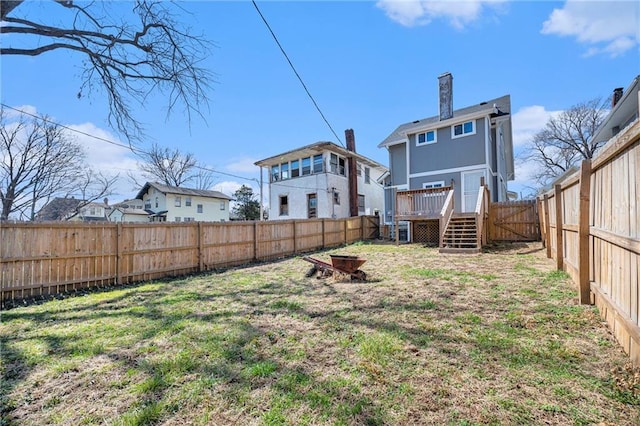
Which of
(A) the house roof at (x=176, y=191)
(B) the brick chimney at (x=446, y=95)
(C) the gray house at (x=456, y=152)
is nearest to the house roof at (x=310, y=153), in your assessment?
(C) the gray house at (x=456, y=152)

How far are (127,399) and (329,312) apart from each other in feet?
8.78

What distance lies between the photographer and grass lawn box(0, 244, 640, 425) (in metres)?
2.11

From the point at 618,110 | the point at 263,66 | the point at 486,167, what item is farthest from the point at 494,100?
the point at 263,66

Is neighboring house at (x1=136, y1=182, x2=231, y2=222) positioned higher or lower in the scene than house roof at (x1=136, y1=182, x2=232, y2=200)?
lower

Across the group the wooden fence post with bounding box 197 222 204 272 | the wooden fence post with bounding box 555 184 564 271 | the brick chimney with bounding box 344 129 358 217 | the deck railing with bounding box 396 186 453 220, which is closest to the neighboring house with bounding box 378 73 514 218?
the deck railing with bounding box 396 186 453 220

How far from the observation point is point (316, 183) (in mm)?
19359

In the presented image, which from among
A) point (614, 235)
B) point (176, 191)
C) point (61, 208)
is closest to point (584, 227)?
point (614, 235)

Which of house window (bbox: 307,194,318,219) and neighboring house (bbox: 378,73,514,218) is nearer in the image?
neighboring house (bbox: 378,73,514,218)

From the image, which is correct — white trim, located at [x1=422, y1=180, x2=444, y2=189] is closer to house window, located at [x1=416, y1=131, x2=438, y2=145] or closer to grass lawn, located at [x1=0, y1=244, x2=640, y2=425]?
house window, located at [x1=416, y1=131, x2=438, y2=145]

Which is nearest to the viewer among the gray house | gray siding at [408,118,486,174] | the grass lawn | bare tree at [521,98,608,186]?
the grass lawn

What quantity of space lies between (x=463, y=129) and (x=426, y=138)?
186 cm

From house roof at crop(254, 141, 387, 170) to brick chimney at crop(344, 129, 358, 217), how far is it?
21.6 inches

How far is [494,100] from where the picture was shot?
16250mm

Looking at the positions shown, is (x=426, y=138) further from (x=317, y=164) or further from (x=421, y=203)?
(x=317, y=164)
